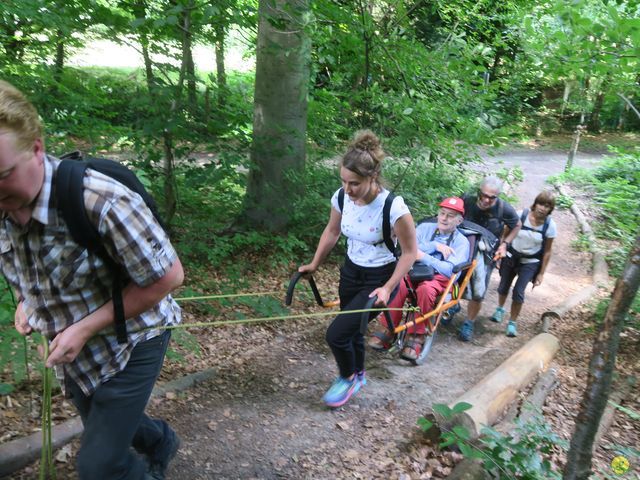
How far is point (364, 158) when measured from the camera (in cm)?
320

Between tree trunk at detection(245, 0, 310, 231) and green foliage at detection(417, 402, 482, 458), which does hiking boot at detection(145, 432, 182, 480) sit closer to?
green foliage at detection(417, 402, 482, 458)

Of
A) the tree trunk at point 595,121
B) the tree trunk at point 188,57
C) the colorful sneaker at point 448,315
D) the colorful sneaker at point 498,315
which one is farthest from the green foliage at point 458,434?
the tree trunk at point 595,121

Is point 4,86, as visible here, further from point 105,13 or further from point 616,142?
point 616,142

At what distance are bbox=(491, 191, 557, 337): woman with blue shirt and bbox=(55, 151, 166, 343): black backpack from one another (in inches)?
207

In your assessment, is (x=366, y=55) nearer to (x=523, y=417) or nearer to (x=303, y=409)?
(x=303, y=409)

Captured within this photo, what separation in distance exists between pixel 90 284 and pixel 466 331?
5058 mm

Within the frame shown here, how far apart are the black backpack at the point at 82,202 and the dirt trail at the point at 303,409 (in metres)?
1.74

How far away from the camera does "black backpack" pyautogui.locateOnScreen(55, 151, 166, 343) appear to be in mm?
1566

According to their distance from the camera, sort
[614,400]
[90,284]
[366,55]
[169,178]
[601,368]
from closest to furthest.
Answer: [90,284], [601,368], [614,400], [169,178], [366,55]

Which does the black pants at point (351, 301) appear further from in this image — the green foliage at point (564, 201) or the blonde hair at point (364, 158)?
the green foliage at point (564, 201)

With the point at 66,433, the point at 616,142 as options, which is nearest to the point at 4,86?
the point at 66,433

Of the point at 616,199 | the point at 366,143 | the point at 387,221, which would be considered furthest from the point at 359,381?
the point at 616,199

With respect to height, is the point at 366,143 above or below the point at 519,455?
above

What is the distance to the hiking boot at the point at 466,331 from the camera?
5.95m
